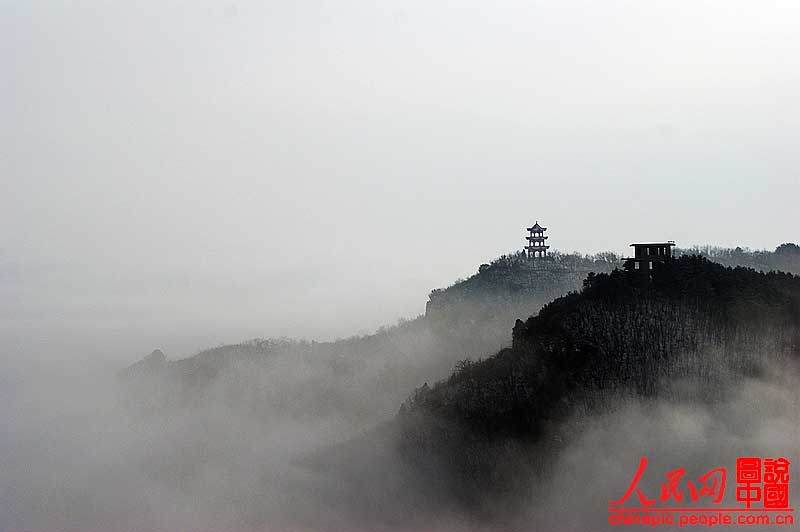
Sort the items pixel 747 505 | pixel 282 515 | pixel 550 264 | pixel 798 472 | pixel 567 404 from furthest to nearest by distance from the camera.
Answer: pixel 550 264
pixel 282 515
pixel 567 404
pixel 798 472
pixel 747 505

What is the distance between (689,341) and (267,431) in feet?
332

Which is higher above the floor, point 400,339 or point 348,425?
point 400,339

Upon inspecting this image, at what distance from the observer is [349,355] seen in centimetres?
19712

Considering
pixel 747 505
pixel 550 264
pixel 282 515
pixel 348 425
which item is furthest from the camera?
pixel 348 425

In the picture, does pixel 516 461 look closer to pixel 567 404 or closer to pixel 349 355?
pixel 567 404

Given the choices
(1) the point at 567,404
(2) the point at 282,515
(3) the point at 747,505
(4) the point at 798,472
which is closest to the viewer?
(3) the point at 747,505

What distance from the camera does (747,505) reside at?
Result: 8150 cm

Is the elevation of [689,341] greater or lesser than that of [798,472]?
greater

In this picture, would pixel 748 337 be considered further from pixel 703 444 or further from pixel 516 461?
pixel 516 461

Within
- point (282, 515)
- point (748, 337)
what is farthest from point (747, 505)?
point (282, 515)

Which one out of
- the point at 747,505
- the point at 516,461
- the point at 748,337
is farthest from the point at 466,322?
the point at 747,505

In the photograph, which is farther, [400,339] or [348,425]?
[400,339]

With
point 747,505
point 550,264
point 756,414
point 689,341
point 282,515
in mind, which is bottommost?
point 282,515

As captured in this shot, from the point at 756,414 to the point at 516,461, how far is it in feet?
92.8
